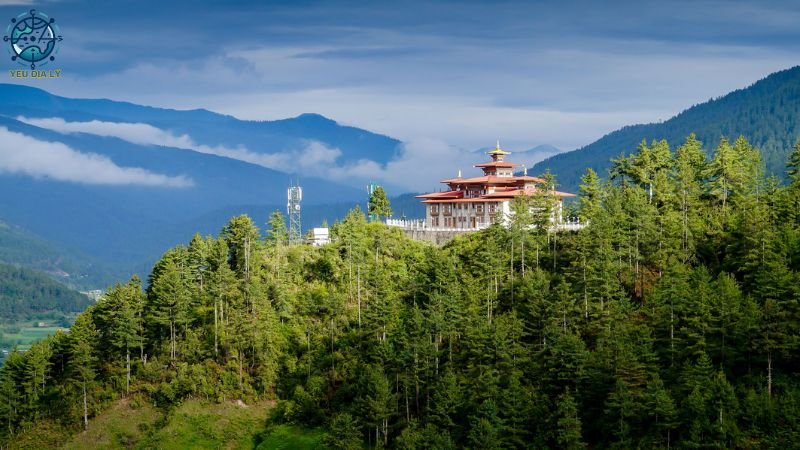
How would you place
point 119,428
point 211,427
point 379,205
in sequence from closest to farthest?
point 211,427
point 119,428
point 379,205

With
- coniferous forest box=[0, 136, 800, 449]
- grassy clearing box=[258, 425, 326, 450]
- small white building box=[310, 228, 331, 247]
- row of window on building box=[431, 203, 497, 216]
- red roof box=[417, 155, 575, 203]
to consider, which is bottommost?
grassy clearing box=[258, 425, 326, 450]

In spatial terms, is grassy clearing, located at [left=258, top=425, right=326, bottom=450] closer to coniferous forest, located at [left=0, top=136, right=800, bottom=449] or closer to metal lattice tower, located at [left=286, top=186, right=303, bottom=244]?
coniferous forest, located at [left=0, top=136, right=800, bottom=449]

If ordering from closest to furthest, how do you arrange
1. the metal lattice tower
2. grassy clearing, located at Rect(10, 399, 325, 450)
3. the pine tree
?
grassy clearing, located at Rect(10, 399, 325, 450) < the metal lattice tower < the pine tree

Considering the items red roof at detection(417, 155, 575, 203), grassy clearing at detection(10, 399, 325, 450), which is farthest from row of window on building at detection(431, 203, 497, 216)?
grassy clearing at detection(10, 399, 325, 450)

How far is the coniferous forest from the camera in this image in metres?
85.5

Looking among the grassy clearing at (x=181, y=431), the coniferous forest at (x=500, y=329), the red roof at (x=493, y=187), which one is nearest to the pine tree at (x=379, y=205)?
the red roof at (x=493, y=187)

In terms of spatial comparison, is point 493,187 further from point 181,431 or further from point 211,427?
point 181,431

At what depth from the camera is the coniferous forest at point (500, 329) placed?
281 ft

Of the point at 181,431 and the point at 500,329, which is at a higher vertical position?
the point at 500,329

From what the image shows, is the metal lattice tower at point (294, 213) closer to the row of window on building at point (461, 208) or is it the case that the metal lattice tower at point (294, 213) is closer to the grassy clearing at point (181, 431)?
the row of window on building at point (461, 208)

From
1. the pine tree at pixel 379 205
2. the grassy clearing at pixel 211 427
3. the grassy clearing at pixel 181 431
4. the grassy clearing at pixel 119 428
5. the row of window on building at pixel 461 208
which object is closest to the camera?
the grassy clearing at pixel 181 431

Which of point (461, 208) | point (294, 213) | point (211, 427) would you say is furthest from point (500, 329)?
point (294, 213)

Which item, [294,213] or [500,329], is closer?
[500,329]

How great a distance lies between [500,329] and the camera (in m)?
95.2
